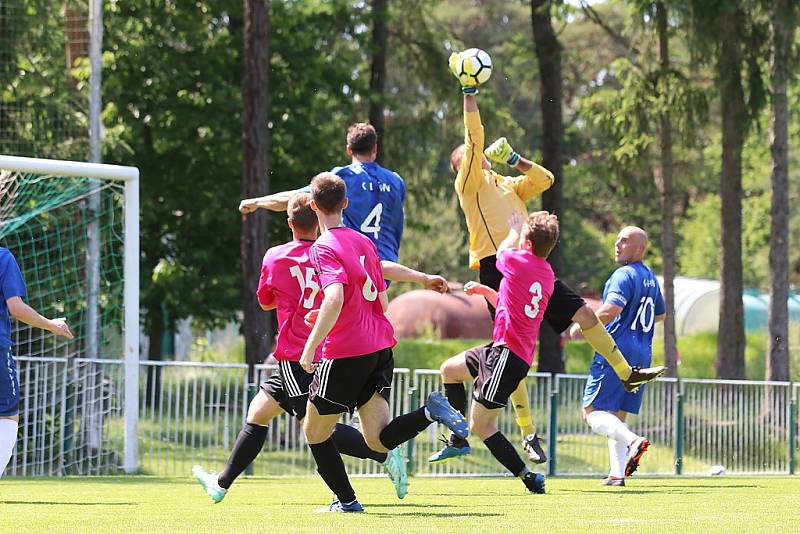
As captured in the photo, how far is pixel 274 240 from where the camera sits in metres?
29.4

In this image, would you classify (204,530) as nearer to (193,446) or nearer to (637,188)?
(193,446)

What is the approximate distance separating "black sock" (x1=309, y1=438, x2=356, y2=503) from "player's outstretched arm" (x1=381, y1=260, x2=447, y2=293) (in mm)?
1144

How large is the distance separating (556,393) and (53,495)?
764 cm

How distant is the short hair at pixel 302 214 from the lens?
8508 mm

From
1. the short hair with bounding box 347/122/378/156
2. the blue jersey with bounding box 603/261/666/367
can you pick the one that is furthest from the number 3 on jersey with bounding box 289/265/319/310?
the blue jersey with bounding box 603/261/666/367

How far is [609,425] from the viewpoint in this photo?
11.6 meters

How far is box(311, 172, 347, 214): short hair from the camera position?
7.91 metres

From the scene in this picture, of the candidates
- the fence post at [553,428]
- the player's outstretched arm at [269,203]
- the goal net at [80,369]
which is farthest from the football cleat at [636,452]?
the goal net at [80,369]

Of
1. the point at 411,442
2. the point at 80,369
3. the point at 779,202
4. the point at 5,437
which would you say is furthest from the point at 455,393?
the point at 779,202

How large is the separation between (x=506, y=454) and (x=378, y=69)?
20.8m

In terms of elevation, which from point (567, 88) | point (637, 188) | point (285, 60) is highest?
point (567, 88)

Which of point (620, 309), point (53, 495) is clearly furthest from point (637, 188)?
point (53, 495)

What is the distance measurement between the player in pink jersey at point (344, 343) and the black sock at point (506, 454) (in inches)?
63.3

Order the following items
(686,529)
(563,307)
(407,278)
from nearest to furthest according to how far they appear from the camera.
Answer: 1. (686,529)
2. (407,278)
3. (563,307)
